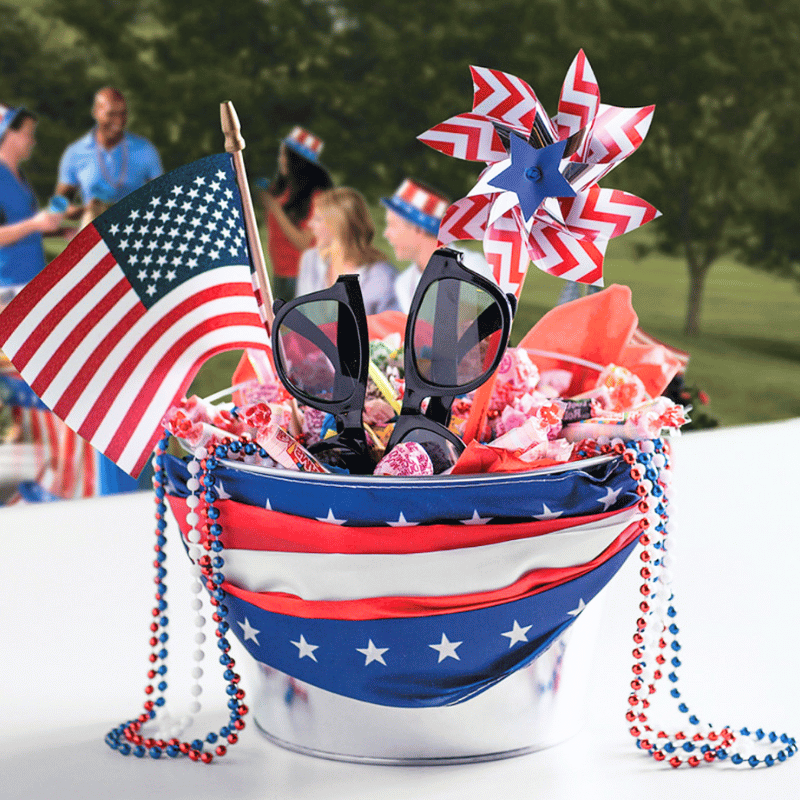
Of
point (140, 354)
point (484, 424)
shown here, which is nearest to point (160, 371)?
point (140, 354)

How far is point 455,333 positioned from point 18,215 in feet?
6.40

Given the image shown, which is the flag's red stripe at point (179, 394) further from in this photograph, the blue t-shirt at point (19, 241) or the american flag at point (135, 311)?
the blue t-shirt at point (19, 241)

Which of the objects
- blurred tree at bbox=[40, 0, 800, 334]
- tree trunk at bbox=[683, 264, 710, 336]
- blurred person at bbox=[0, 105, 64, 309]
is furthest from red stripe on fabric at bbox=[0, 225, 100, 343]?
tree trunk at bbox=[683, 264, 710, 336]

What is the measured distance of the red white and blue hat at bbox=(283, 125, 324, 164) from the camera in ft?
9.08

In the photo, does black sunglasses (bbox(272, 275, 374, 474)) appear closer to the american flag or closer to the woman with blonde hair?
the american flag

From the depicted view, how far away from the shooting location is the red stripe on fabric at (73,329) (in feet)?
2.10

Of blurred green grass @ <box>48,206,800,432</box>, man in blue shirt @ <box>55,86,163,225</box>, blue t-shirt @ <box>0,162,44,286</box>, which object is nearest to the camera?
blue t-shirt @ <box>0,162,44,286</box>

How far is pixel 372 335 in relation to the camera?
0.86 m

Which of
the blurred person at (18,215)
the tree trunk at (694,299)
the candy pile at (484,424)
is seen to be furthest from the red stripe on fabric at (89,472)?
the tree trunk at (694,299)

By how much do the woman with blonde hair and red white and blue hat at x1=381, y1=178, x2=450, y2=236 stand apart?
10 centimetres

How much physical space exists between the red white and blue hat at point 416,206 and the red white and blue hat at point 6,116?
0.96 meters

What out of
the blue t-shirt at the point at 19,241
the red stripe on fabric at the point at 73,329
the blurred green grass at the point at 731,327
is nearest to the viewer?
the red stripe on fabric at the point at 73,329

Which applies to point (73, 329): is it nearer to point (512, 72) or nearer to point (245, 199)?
point (245, 199)

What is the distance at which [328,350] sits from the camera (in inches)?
23.4
